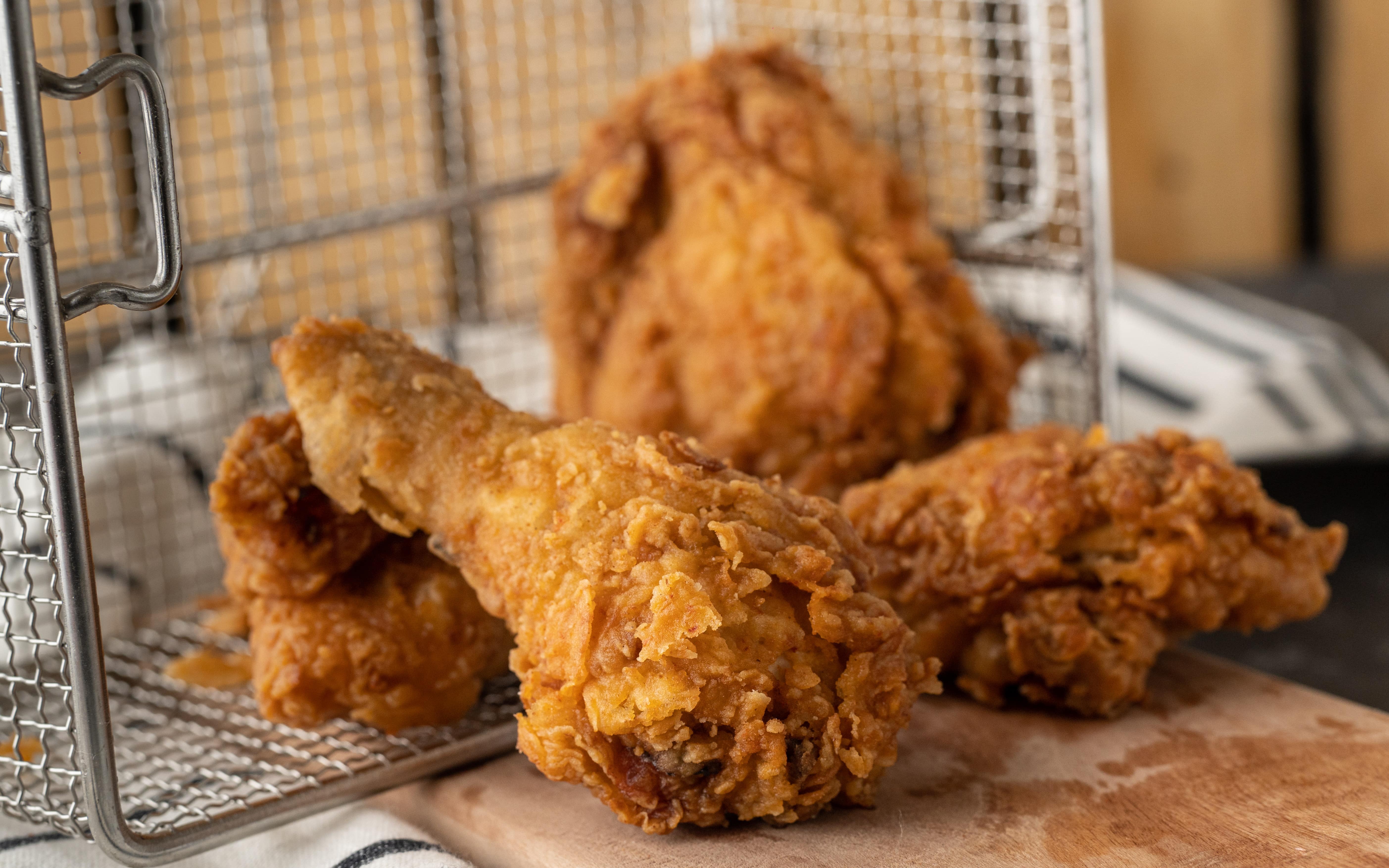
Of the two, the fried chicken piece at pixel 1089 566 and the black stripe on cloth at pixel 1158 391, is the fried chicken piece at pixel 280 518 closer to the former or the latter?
the fried chicken piece at pixel 1089 566

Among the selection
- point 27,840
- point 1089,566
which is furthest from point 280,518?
point 1089,566

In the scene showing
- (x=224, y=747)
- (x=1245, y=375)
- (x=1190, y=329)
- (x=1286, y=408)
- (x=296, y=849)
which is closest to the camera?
(x=296, y=849)

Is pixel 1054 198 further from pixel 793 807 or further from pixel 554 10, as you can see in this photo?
pixel 793 807

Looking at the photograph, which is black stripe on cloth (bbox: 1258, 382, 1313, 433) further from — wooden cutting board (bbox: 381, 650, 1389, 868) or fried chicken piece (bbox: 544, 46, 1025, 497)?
wooden cutting board (bbox: 381, 650, 1389, 868)

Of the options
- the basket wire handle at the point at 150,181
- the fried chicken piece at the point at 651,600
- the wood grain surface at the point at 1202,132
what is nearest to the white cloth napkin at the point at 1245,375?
the wood grain surface at the point at 1202,132

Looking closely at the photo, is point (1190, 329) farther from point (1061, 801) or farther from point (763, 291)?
point (1061, 801)

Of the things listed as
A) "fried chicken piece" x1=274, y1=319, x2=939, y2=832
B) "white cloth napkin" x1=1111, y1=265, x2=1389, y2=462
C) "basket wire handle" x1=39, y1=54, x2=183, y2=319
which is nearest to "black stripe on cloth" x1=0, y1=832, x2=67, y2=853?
"fried chicken piece" x1=274, y1=319, x2=939, y2=832

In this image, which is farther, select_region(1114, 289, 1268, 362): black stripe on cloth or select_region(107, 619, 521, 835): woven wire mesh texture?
select_region(1114, 289, 1268, 362): black stripe on cloth

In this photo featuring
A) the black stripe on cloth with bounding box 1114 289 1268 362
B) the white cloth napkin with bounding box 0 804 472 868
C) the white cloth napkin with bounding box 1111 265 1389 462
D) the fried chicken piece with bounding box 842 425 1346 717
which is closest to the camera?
the white cloth napkin with bounding box 0 804 472 868

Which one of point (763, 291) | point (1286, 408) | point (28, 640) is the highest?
point (763, 291)
